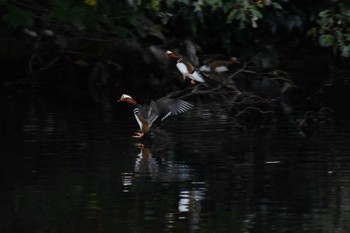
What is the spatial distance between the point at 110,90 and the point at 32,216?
9.41 m

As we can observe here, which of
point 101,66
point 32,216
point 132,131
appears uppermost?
point 101,66

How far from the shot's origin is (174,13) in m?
17.1

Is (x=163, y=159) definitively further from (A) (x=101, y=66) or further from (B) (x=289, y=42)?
(B) (x=289, y=42)

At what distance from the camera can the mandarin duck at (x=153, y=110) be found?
41.9 ft

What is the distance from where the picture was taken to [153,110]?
43.3ft

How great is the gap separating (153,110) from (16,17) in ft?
6.53

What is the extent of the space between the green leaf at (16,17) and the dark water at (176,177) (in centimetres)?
132

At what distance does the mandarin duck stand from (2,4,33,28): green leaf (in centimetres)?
167

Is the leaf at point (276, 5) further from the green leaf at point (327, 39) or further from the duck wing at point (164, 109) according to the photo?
the duck wing at point (164, 109)

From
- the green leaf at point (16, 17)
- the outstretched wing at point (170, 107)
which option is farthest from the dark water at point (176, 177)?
the green leaf at point (16, 17)

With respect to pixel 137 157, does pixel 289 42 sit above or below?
above

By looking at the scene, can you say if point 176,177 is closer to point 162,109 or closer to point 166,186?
point 166,186

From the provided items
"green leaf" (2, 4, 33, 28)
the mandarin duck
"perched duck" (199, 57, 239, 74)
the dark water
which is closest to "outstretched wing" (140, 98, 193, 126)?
the mandarin duck

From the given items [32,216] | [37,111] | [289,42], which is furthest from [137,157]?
[289,42]
